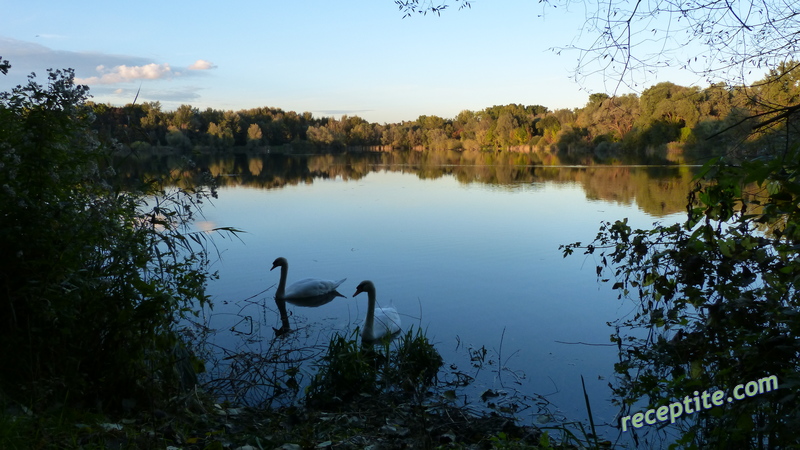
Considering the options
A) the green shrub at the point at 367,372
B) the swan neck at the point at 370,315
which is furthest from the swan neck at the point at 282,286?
the green shrub at the point at 367,372

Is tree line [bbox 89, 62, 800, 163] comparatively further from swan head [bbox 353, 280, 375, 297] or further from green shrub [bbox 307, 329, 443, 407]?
green shrub [bbox 307, 329, 443, 407]

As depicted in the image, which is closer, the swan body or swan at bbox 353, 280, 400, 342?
swan at bbox 353, 280, 400, 342

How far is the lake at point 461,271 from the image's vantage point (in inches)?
217

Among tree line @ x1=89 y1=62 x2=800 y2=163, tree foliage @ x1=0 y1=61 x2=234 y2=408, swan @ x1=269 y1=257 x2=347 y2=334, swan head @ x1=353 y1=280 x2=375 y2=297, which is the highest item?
tree line @ x1=89 y1=62 x2=800 y2=163

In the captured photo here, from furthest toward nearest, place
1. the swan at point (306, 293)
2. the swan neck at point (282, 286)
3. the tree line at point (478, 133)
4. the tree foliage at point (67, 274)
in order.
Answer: the tree line at point (478, 133) < the swan neck at point (282, 286) < the swan at point (306, 293) < the tree foliage at point (67, 274)

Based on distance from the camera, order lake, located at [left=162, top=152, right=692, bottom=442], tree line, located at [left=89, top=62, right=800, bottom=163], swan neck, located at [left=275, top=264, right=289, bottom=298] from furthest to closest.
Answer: tree line, located at [left=89, top=62, right=800, bottom=163] → swan neck, located at [left=275, top=264, right=289, bottom=298] → lake, located at [left=162, top=152, right=692, bottom=442]

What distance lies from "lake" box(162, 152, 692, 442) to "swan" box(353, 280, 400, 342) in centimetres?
38

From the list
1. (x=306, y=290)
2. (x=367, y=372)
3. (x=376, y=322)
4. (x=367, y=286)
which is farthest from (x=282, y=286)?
(x=367, y=372)

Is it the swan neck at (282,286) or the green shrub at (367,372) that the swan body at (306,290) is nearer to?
the swan neck at (282,286)

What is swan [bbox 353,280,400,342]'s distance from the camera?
6.11 meters

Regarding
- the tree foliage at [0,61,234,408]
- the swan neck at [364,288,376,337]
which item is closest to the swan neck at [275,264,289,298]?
the swan neck at [364,288,376,337]

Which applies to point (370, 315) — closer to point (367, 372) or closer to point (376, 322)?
point (376, 322)

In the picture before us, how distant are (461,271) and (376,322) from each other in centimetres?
305

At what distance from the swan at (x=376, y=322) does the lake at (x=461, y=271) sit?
14.9 inches
